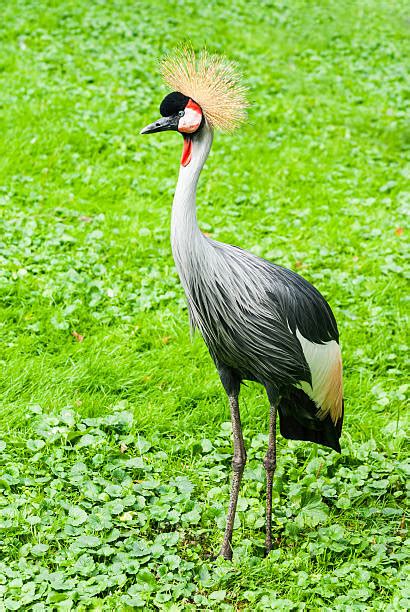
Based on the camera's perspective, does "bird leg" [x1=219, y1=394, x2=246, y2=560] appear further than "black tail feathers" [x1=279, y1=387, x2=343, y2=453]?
No

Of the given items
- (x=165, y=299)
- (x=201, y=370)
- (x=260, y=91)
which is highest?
(x=260, y=91)

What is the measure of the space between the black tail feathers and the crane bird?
0.16 meters

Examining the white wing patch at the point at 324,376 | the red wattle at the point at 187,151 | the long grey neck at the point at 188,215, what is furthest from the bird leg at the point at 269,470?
the red wattle at the point at 187,151

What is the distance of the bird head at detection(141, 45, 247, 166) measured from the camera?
3.32 metres

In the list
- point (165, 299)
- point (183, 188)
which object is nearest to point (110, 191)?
point (165, 299)

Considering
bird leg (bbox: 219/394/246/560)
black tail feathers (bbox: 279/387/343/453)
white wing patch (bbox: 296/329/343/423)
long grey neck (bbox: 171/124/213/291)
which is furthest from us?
black tail feathers (bbox: 279/387/343/453)

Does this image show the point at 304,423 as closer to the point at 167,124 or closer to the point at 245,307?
the point at 245,307

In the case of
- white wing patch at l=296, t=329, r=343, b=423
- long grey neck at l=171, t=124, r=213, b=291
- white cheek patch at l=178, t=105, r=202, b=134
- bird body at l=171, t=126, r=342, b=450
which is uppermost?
white cheek patch at l=178, t=105, r=202, b=134

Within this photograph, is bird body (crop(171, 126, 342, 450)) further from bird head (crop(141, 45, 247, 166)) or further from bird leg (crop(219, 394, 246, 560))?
bird leg (crop(219, 394, 246, 560))

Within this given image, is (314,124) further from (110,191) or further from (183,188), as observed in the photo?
(183,188)

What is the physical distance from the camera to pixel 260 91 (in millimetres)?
9422

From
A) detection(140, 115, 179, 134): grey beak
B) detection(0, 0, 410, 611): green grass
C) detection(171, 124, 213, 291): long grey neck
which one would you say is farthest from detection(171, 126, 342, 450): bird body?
detection(0, 0, 410, 611): green grass

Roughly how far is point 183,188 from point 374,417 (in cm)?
223

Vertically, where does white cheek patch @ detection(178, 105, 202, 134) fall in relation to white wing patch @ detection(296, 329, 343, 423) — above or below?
above
